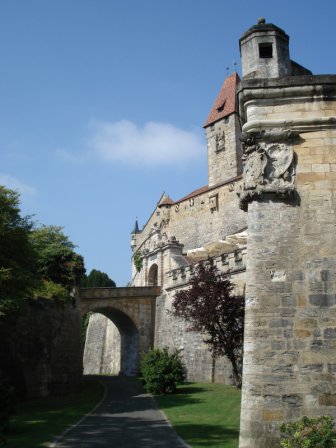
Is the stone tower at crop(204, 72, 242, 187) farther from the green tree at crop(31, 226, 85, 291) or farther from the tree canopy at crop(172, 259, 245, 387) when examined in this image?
the tree canopy at crop(172, 259, 245, 387)

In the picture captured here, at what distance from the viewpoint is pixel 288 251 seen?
689cm

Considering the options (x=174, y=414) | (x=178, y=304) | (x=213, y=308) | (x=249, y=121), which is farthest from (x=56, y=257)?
(x=249, y=121)

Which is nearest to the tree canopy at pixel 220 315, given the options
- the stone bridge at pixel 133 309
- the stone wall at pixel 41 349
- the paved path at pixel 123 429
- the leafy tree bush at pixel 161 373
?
the leafy tree bush at pixel 161 373

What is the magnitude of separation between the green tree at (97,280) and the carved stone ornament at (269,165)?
49.4 meters

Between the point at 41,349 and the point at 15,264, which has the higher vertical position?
the point at 15,264

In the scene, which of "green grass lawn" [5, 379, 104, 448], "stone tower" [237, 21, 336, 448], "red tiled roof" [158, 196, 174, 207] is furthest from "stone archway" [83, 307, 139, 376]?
"stone tower" [237, 21, 336, 448]

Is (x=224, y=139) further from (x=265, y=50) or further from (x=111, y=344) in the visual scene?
(x=265, y=50)

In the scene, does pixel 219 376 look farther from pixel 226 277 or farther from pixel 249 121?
pixel 249 121

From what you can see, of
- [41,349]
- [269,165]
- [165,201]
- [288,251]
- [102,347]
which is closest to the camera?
[288,251]

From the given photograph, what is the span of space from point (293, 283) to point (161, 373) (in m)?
13.0

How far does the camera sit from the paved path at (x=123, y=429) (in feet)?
29.8

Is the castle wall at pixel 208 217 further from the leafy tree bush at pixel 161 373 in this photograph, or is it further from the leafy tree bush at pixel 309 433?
the leafy tree bush at pixel 309 433

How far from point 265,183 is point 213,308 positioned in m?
11.6

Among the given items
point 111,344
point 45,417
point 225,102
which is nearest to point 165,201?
point 225,102
